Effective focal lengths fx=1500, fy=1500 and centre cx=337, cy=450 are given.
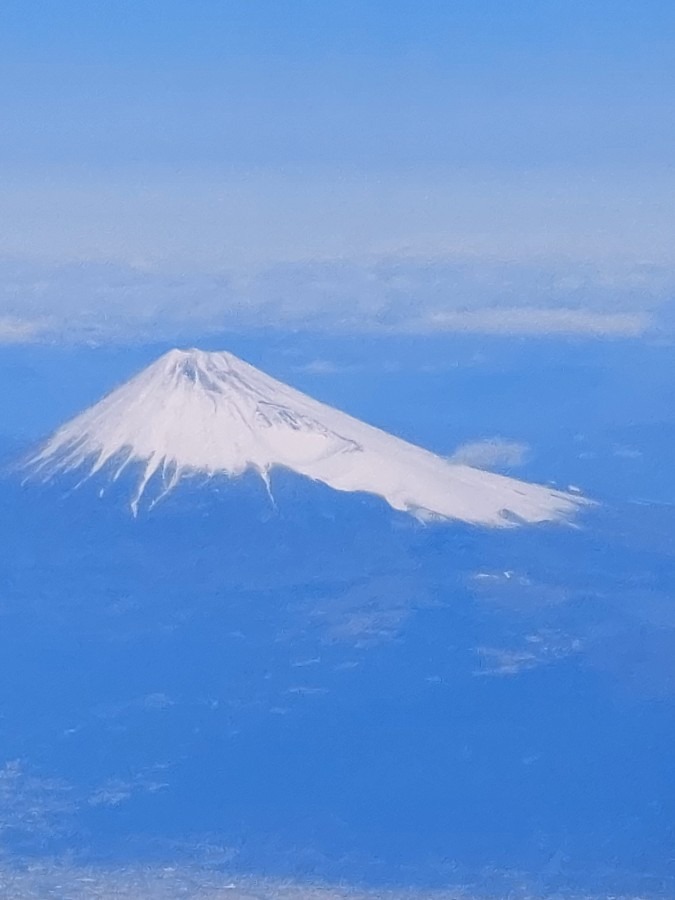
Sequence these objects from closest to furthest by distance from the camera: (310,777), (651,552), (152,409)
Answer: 1. (310,777)
2. (651,552)
3. (152,409)

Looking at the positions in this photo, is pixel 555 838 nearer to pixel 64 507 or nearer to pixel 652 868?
pixel 652 868

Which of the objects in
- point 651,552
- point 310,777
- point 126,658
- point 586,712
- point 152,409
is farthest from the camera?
point 152,409

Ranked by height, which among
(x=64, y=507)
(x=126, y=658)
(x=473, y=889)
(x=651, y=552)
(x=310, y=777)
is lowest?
(x=473, y=889)

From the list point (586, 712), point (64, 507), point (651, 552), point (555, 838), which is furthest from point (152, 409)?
point (555, 838)

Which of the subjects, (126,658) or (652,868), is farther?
(126,658)

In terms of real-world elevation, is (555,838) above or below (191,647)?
below

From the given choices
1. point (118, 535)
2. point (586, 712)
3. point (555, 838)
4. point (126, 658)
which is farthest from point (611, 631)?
point (118, 535)
